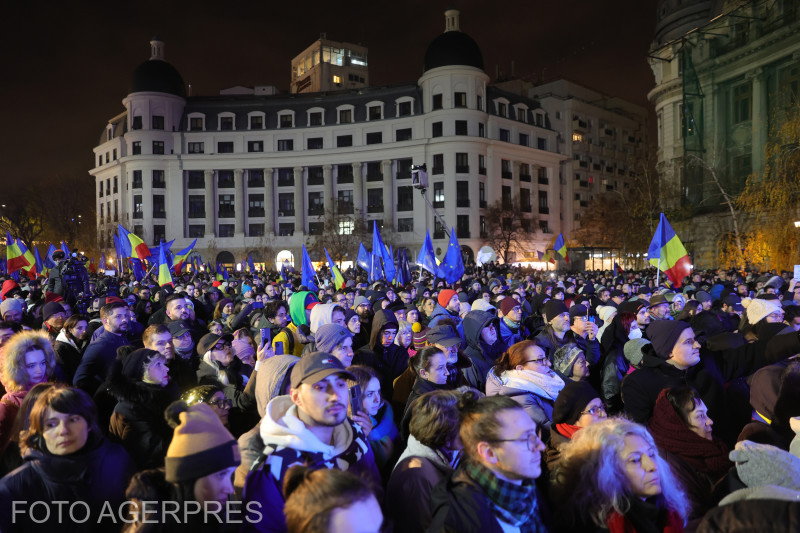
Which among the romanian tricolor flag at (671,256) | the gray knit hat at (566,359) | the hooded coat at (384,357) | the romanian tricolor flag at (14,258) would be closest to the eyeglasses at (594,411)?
the gray knit hat at (566,359)

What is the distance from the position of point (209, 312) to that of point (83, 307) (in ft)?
8.45

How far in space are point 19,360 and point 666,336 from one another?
4928 millimetres

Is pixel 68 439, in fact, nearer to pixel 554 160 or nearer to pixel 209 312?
pixel 209 312

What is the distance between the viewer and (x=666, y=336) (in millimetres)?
4535

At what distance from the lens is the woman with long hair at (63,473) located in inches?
110

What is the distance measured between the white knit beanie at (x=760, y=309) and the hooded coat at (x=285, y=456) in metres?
5.51

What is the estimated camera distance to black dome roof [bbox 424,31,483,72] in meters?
58.1

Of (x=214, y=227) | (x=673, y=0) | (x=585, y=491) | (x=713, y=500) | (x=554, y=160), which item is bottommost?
(x=713, y=500)

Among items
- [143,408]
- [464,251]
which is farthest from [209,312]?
[464,251]

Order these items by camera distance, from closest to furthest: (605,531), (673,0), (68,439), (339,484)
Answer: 1. (339,484)
2. (605,531)
3. (68,439)
4. (673,0)

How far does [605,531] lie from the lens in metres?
2.61

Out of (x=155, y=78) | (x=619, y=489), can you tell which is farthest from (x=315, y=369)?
(x=155, y=78)

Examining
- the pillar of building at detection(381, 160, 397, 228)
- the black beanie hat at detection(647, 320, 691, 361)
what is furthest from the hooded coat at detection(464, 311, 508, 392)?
the pillar of building at detection(381, 160, 397, 228)

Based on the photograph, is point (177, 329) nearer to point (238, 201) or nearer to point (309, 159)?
point (309, 159)
